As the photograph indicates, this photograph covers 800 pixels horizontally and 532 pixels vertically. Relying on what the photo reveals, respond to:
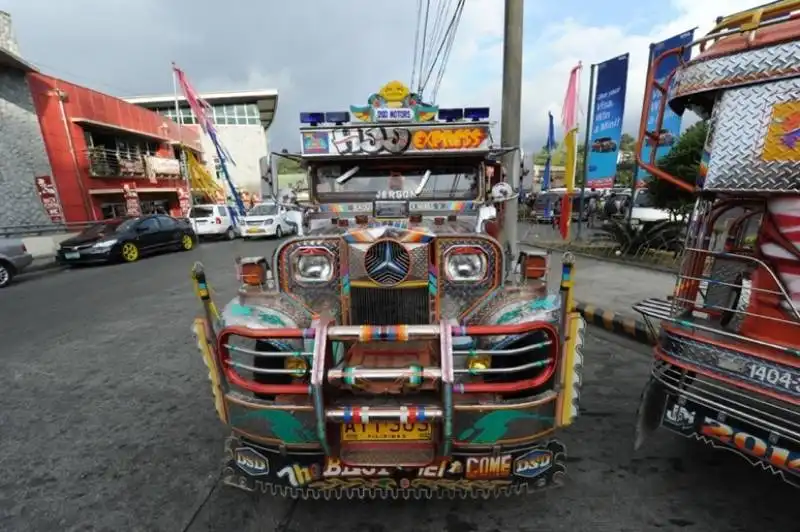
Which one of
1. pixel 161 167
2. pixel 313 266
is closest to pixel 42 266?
pixel 161 167

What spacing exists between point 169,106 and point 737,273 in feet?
139

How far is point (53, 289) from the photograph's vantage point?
32.0 feet

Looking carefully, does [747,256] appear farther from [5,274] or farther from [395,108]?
[5,274]

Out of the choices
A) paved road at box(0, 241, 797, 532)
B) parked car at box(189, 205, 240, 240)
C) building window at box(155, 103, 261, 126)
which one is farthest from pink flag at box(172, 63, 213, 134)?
building window at box(155, 103, 261, 126)

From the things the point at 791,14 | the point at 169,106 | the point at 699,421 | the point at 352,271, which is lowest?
the point at 699,421

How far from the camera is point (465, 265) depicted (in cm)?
310

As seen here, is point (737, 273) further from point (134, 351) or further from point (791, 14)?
point (134, 351)

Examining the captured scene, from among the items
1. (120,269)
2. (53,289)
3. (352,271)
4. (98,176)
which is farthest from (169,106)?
(352,271)

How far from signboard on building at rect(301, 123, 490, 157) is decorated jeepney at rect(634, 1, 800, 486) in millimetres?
1574

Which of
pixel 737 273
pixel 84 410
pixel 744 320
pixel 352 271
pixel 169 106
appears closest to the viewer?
pixel 352 271

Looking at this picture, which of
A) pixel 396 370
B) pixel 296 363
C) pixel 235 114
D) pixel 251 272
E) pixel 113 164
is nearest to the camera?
pixel 396 370

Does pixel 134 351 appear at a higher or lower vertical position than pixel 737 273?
lower

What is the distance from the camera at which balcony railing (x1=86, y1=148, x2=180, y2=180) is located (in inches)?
747

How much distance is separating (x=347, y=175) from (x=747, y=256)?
11.7ft
